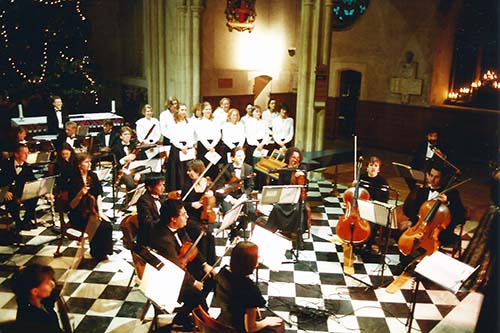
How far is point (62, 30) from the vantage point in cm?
1020

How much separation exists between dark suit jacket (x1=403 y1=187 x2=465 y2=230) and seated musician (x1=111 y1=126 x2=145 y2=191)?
4259mm

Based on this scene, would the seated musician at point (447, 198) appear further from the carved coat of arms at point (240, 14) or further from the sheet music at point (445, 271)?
the carved coat of arms at point (240, 14)

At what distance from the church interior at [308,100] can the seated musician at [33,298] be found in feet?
4.46

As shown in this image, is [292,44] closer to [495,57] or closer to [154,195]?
[495,57]

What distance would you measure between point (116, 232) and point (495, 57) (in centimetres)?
980

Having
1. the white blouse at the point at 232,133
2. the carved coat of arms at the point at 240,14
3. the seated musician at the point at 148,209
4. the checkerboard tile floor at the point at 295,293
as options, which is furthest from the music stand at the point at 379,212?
the carved coat of arms at the point at 240,14

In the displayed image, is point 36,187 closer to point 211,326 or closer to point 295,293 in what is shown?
point 295,293

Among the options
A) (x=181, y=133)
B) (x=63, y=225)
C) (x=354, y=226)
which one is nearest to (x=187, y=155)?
(x=181, y=133)

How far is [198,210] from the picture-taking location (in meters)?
5.30

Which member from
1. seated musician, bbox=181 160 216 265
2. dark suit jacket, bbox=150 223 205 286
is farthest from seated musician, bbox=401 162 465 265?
dark suit jacket, bbox=150 223 205 286

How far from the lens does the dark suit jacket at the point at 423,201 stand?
562cm

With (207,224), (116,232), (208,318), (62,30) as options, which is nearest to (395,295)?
(207,224)

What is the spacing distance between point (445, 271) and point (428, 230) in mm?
1251

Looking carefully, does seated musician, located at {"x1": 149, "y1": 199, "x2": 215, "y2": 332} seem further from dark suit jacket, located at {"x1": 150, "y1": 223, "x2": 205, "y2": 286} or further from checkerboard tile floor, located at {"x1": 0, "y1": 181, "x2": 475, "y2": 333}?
checkerboard tile floor, located at {"x1": 0, "y1": 181, "x2": 475, "y2": 333}
